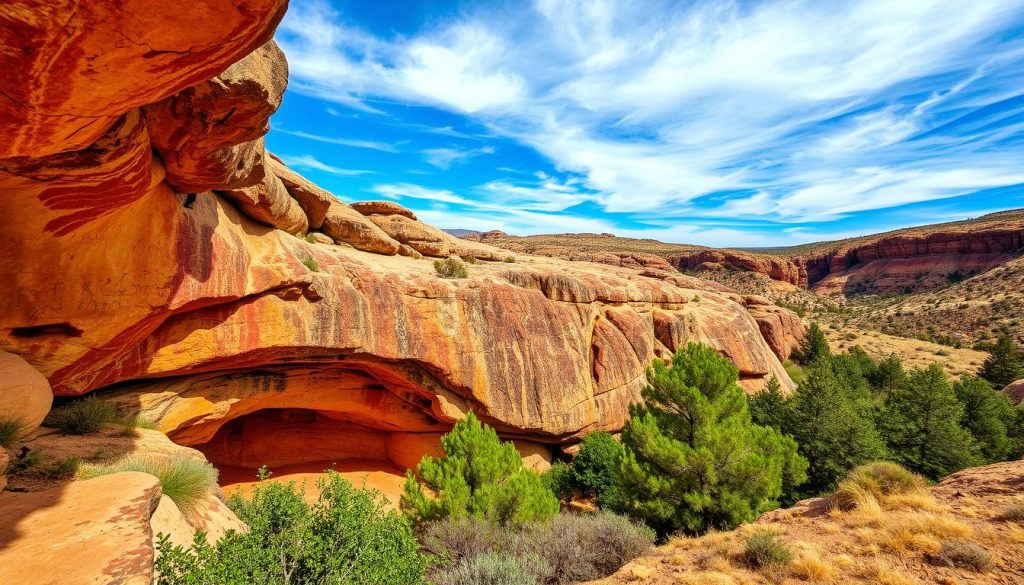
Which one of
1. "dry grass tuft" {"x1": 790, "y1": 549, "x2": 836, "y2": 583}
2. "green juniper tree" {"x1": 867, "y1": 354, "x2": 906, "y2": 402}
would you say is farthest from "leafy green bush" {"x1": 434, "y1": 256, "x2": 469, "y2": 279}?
"green juniper tree" {"x1": 867, "y1": 354, "x2": 906, "y2": 402}

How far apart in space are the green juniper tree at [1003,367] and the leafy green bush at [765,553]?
37137mm

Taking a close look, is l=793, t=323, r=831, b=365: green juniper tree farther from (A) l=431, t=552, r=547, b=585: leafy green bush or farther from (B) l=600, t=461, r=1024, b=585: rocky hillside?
(A) l=431, t=552, r=547, b=585: leafy green bush

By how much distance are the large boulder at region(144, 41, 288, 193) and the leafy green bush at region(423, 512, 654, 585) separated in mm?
8881

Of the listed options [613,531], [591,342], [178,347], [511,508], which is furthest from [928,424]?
[178,347]

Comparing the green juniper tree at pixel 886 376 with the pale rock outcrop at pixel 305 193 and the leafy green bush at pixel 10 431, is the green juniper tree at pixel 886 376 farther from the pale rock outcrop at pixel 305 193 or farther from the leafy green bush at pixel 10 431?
the leafy green bush at pixel 10 431

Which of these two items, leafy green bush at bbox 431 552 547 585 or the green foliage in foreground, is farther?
leafy green bush at bbox 431 552 547 585

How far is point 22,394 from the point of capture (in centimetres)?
652

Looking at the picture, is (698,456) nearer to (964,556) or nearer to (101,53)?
(964,556)

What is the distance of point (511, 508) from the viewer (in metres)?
11.5

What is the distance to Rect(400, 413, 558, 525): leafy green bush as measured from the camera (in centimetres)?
1120

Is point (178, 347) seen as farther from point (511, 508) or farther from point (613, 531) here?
point (613, 531)

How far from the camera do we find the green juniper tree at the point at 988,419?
18.9 m

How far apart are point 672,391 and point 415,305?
9762 millimetres

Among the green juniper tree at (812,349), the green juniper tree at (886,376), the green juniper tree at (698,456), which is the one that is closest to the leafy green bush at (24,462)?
the green juniper tree at (698,456)
